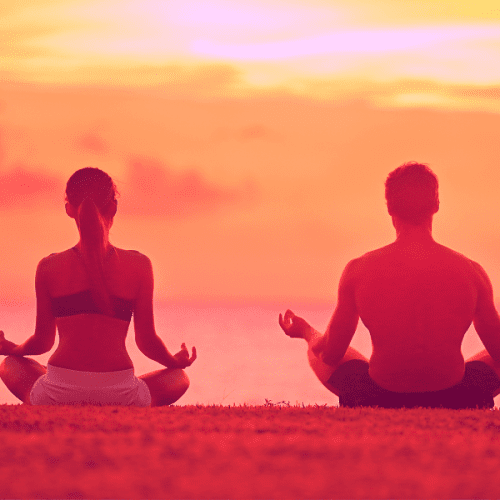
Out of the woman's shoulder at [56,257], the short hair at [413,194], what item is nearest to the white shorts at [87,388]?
the woman's shoulder at [56,257]

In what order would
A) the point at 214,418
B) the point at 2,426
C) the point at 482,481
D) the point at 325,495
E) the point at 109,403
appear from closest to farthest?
1. the point at 325,495
2. the point at 482,481
3. the point at 2,426
4. the point at 214,418
5. the point at 109,403

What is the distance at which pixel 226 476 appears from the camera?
436 centimetres

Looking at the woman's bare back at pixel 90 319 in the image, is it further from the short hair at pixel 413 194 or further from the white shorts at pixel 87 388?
the short hair at pixel 413 194

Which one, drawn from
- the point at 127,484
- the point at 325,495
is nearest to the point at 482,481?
the point at 325,495

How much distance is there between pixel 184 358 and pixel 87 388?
76 cm

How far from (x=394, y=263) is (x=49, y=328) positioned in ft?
7.61

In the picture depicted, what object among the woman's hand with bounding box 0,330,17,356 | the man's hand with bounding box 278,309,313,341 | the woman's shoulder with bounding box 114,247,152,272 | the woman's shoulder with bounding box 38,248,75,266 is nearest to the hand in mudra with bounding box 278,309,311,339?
the man's hand with bounding box 278,309,313,341

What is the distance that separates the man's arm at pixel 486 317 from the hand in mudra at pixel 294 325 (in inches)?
48.1

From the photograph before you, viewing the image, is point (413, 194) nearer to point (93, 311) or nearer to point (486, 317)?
A: point (486, 317)

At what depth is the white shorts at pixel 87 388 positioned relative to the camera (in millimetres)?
6961

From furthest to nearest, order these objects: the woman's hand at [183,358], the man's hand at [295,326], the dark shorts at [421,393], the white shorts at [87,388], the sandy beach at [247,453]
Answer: the man's hand at [295,326], the woman's hand at [183,358], the dark shorts at [421,393], the white shorts at [87,388], the sandy beach at [247,453]

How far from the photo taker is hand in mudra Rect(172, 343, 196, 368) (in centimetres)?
738

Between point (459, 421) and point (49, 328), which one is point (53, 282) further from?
point (459, 421)

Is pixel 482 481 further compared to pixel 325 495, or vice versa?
pixel 482 481
